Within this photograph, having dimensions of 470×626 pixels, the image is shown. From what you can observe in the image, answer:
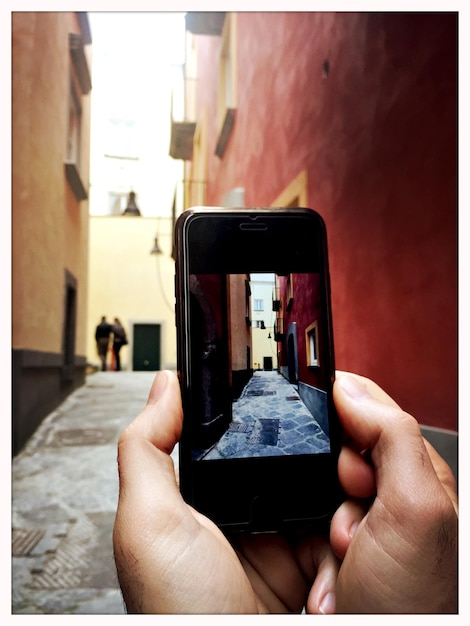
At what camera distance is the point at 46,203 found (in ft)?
9.82

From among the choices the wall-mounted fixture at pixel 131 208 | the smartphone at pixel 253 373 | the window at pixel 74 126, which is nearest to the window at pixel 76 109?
the window at pixel 74 126

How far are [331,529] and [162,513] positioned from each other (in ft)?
0.63

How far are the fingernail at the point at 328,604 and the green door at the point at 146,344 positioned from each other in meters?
7.41

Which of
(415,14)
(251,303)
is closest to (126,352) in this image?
(415,14)

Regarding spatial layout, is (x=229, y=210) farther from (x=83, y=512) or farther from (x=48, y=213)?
(x=48, y=213)

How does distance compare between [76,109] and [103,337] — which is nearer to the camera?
[76,109]

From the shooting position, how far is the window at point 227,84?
3.55 meters

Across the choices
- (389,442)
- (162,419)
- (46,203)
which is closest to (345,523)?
(389,442)

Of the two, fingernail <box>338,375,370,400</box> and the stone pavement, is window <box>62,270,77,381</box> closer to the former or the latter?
the stone pavement

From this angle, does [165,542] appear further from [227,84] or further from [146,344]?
[146,344]

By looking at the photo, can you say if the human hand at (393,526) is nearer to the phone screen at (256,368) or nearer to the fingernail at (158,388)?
the phone screen at (256,368)

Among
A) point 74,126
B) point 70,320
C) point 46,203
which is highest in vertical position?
point 74,126

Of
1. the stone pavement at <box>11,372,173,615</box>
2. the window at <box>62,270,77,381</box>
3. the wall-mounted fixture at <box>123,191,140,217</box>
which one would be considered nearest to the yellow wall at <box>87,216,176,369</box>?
the window at <box>62,270,77,381</box>

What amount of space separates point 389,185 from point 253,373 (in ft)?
3.62
